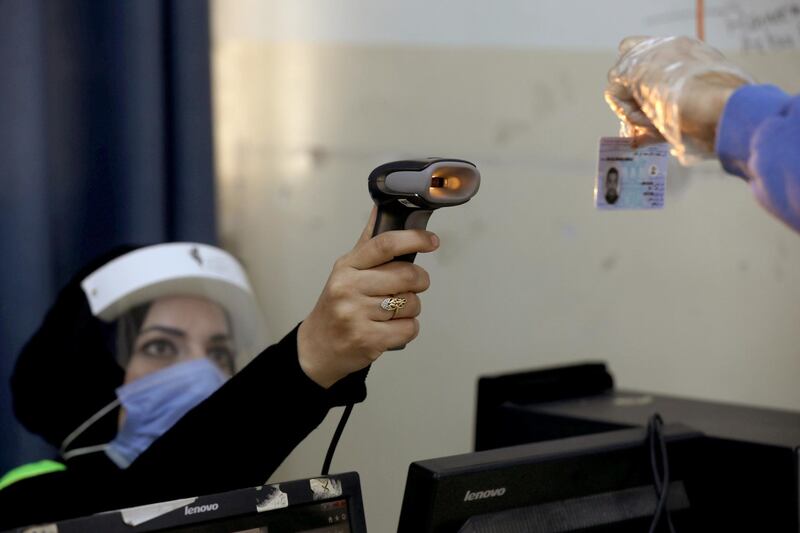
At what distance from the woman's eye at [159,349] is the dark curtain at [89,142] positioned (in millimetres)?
249

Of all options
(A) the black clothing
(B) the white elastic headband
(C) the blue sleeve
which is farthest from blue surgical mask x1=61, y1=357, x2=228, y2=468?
(C) the blue sleeve

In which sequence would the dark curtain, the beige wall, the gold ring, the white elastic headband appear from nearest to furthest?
the gold ring, the white elastic headband, the dark curtain, the beige wall

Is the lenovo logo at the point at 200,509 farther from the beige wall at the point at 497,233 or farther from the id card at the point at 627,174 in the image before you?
the beige wall at the point at 497,233

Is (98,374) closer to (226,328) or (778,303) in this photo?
(226,328)

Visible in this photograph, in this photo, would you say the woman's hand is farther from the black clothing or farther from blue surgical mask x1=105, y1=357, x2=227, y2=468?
blue surgical mask x1=105, y1=357, x2=227, y2=468

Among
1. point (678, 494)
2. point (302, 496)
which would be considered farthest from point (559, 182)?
point (302, 496)

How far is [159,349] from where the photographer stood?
1572 millimetres

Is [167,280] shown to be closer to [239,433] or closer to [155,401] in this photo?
[155,401]

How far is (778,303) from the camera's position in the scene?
210cm

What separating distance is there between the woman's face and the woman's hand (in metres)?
0.71

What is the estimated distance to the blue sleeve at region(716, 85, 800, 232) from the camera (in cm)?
64

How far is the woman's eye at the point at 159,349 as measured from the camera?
157 cm

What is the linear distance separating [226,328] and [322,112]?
0.51 metres

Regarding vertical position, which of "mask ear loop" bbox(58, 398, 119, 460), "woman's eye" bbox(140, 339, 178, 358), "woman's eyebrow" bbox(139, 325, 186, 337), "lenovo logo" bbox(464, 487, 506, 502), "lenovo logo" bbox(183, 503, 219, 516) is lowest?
"mask ear loop" bbox(58, 398, 119, 460)
